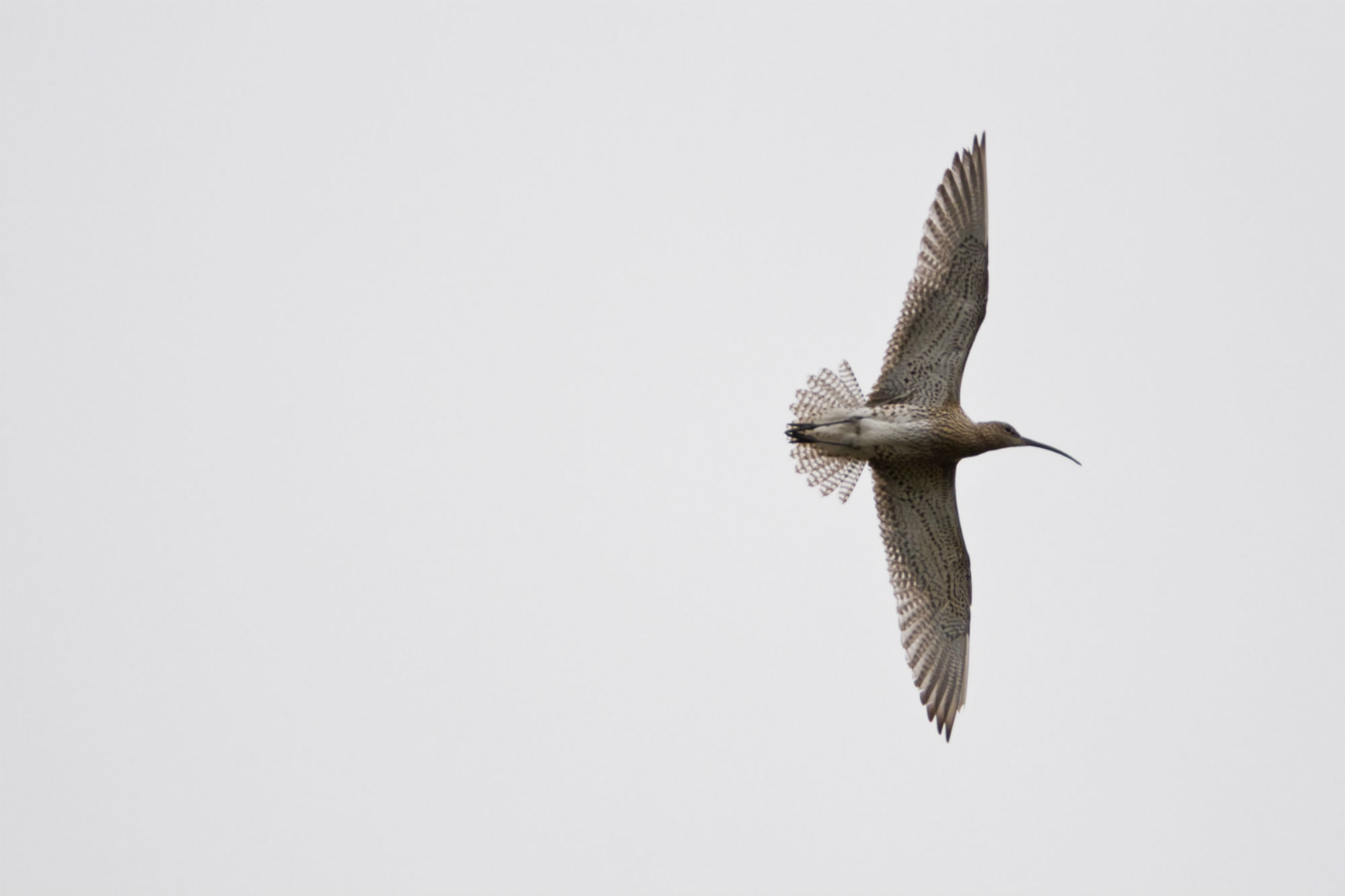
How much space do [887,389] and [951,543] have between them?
1454 millimetres

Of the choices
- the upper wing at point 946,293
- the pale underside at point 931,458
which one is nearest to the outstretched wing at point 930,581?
the pale underside at point 931,458

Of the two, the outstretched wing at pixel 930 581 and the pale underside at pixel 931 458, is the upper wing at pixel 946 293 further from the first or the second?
the outstretched wing at pixel 930 581

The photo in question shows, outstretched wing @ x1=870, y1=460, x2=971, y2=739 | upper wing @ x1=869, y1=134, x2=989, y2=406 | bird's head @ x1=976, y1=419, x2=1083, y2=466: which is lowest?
outstretched wing @ x1=870, y1=460, x2=971, y2=739

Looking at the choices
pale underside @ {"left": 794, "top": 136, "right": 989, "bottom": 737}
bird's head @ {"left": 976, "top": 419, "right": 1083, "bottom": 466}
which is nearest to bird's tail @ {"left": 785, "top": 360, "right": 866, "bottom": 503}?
pale underside @ {"left": 794, "top": 136, "right": 989, "bottom": 737}

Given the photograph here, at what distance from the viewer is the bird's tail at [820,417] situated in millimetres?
11867

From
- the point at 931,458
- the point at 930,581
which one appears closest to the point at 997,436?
the point at 931,458

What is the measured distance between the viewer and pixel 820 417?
11891mm

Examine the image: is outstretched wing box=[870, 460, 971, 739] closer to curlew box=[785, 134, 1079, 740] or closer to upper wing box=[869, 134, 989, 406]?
curlew box=[785, 134, 1079, 740]

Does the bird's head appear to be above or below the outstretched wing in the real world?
above

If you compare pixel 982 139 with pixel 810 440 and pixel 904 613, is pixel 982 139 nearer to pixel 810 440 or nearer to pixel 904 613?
pixel 810 440

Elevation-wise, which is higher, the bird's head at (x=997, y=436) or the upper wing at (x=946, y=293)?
the upper wing at (x=946, y=293)

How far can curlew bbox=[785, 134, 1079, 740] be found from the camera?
1138cm

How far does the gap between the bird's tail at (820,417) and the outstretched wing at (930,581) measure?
26cm

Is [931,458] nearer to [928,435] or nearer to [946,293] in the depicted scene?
[928,435]
